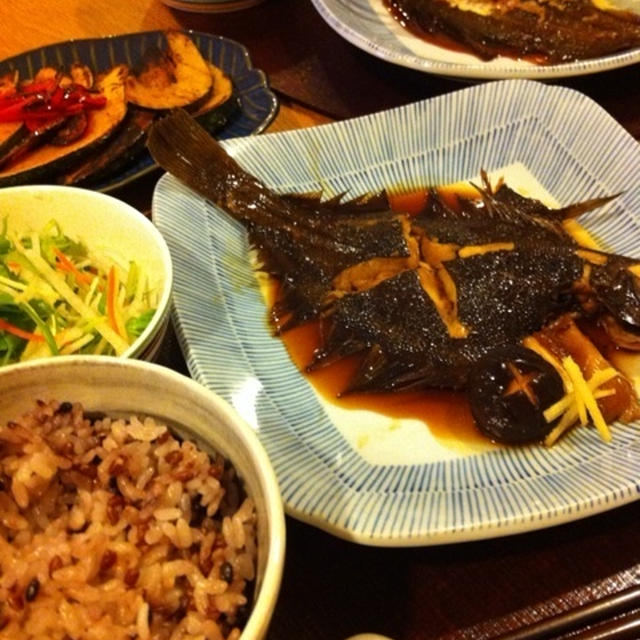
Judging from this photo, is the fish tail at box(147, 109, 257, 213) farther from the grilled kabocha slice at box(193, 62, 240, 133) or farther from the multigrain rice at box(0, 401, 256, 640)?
the multigrain rice at box(0, 401, 256, 640)

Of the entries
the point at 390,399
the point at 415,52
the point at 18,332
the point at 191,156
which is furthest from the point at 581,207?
the point at 18,332

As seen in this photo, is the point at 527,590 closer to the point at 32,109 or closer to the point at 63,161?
the point at 63,161

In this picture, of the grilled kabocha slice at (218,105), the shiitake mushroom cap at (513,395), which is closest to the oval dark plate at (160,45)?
the grilled kabocha slice at (218,105)

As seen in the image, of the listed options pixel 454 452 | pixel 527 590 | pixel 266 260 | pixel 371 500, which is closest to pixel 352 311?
pixel 266 260

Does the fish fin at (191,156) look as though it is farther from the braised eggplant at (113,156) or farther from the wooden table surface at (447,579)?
the wooden table surface at (447,579)

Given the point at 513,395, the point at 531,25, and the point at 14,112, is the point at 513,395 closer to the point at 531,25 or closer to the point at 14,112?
the point at 14,112

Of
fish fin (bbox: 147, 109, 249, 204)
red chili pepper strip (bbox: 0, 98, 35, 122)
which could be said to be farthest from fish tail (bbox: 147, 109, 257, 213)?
red chili pepper strip (bbox: 0, 98, 35, 122)
